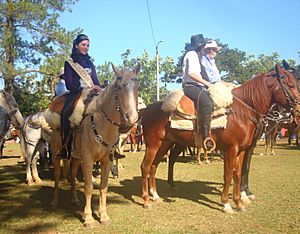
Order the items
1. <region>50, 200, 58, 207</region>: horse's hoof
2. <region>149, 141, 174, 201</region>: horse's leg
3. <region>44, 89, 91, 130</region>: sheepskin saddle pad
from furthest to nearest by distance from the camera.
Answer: <region>149, 141, 174, 201</region>: horse's leg, <region>50, 200, 58, 207</region>: horse's hoof, <region>44, 89, 91, 130</region>: sheepskin saddle pad

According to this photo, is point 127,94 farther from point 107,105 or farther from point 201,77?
point 201,77

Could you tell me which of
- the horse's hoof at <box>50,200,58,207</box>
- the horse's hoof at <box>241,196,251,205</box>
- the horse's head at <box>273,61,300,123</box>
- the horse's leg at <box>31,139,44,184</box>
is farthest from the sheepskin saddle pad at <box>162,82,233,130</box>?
the horse's leg at <box>31,139,44,184</box>

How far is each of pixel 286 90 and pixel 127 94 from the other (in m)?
3.40

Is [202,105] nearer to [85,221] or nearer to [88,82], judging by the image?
[88,82]

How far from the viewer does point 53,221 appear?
5.60m

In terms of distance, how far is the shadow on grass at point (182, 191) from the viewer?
7230 millimetres

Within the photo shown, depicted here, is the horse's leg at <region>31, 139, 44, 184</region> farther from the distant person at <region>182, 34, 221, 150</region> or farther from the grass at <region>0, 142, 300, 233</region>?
the distant person at <region>182, 34, 221, 150</region>

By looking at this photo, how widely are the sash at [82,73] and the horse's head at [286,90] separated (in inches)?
146

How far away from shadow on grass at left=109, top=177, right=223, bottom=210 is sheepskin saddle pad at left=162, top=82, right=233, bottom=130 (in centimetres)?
180

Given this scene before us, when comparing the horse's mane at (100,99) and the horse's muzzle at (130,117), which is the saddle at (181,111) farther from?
the horse's muzzle at (130,117)

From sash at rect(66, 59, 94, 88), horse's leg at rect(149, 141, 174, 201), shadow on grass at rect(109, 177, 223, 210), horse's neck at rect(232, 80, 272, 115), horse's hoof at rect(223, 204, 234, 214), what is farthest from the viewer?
horse's leg at rect(149, 141, 174, 201)

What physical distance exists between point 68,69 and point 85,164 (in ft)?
6.00

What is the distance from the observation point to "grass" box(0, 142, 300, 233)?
5.30 meters

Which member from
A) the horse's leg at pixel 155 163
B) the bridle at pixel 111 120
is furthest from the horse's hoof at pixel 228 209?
the bridle at pixel 111 120
